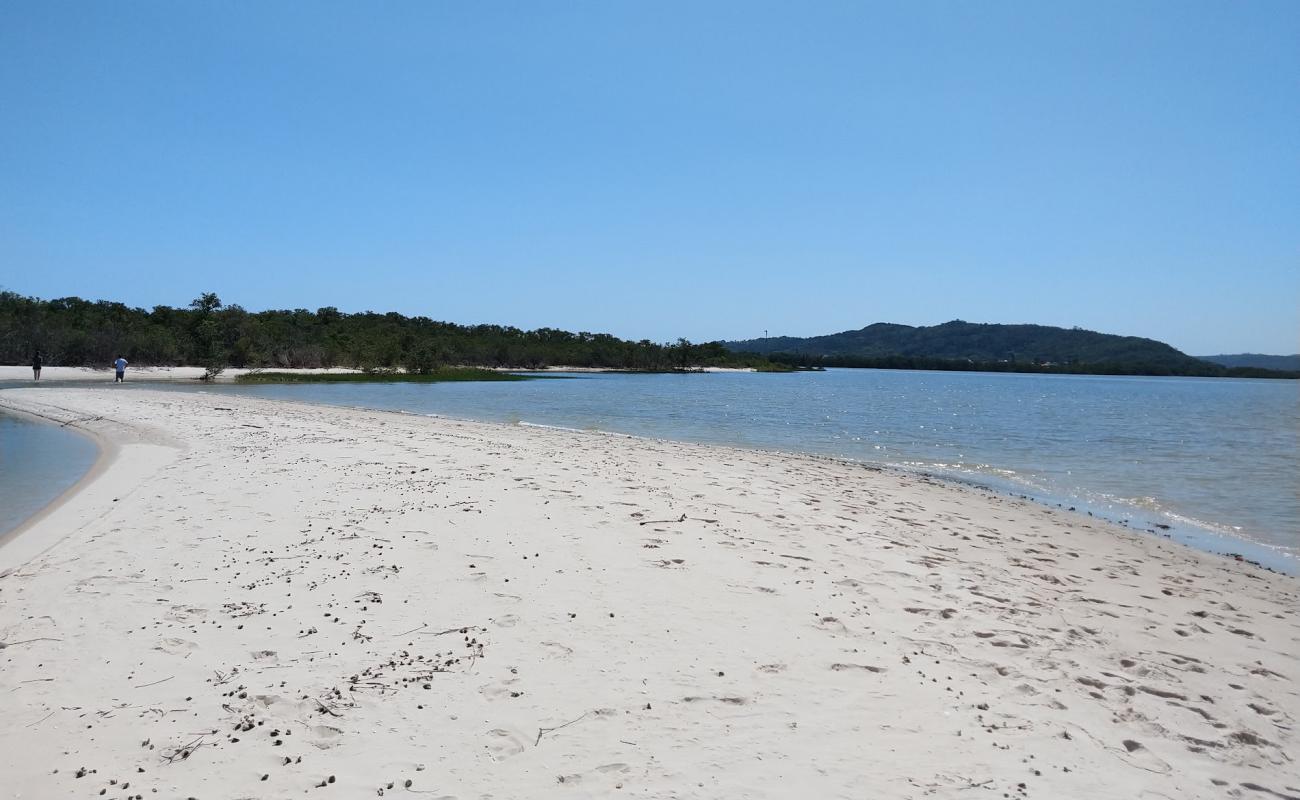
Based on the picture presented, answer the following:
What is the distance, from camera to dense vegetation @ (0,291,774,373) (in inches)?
2512

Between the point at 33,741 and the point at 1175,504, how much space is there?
18.0 metres

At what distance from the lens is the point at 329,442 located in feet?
55.7

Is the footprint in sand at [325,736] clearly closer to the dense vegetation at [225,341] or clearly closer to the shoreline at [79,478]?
the shoreline at [79,478]

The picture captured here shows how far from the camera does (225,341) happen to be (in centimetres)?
7281

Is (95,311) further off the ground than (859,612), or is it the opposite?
(95,311)

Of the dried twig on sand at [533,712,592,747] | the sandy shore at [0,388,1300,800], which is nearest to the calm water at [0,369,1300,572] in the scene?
the sandy shore at [0,388,1300,800]

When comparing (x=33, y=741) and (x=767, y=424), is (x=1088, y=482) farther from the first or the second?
(x=33, y=741)

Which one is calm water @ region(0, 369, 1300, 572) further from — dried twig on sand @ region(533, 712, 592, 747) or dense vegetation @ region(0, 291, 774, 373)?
Result: dense vegetation @ region(0, 291, 774, 373)

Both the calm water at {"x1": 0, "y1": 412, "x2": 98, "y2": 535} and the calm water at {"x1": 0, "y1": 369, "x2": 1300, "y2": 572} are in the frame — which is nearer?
the calm water at {"x1": 0, "y1": 412, "x2": 98, "y2": 535}

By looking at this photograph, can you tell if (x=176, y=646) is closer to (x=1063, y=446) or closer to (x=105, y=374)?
(x=1063, y=446)

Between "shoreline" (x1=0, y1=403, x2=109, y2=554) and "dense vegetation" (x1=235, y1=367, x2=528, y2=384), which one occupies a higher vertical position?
"dense vegetation" (x1=235, y1=367, x2=528, y2=384)

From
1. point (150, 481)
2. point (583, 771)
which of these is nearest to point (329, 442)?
point (150, 481)

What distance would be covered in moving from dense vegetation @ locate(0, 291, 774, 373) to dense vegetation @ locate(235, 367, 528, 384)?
272cm

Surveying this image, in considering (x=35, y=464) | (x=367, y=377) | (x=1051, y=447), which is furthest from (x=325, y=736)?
(x=367, y=377)
